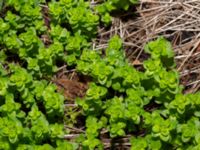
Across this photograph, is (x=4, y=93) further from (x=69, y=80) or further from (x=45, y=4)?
(x=45, y=4)

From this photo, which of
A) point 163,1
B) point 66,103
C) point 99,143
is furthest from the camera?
point 163,1

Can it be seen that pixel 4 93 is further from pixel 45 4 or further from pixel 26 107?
pixel 45 4

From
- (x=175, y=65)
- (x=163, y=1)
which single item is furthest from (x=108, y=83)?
(x=163, y=1)

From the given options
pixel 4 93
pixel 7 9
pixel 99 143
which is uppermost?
pixel 7 9

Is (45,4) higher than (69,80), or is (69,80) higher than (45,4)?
(45,4)

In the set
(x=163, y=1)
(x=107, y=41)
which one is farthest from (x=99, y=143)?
(x=163, y=1)

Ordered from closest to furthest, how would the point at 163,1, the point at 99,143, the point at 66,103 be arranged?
the point at 99,143, the point at 66,103, the point at 163,1

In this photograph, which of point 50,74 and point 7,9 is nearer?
point 50,74
